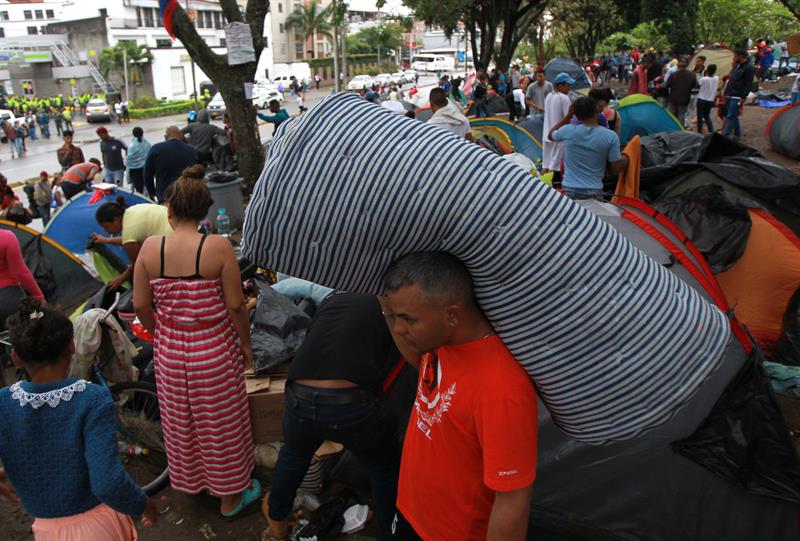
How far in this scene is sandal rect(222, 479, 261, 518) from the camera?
3.00m

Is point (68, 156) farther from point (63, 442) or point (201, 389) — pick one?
point (63, 442)

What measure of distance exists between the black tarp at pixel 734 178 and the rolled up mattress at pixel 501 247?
2957 millimetres

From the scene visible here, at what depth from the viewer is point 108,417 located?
192 centimetres

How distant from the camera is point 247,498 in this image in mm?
3039

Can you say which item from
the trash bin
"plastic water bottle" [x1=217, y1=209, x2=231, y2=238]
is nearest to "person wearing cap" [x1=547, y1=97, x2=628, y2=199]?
"plastic water bottle" [x1=217, y1=209, x2=231, y2=238]

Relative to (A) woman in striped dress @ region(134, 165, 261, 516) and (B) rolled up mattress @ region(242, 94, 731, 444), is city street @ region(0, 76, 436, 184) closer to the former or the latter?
(A) woman in striped dress @ region(134, 165, 261, 516)

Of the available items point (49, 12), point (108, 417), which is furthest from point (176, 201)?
point (49, 12)

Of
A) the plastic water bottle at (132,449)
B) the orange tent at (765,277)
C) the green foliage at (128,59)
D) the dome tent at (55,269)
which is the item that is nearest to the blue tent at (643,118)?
the orange tent at (765,277)

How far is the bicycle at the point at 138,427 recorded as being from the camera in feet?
11.2

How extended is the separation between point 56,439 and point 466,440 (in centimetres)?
133

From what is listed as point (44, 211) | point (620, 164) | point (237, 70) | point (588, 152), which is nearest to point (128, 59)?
point (44, 211)

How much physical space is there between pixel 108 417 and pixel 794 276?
3.76 metres

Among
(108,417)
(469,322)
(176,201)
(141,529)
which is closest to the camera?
(469,322)

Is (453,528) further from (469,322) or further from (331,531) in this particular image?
(331,531)
